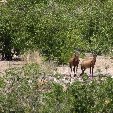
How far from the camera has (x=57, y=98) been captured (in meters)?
9.93

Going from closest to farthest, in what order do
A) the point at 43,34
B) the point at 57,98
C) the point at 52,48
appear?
the point at 57,98
the point at 52,48
the point at 43,34

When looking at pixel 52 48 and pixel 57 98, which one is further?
pixel 52 48

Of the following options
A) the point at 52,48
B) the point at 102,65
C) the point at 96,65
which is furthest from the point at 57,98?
the point at 52,48

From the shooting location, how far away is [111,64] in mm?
21750

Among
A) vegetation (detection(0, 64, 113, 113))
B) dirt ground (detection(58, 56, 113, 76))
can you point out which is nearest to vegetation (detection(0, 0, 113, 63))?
dirt ground (detection(58, 56, 113, 76))

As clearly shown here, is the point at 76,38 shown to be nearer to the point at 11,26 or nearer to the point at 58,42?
the point at 58,42

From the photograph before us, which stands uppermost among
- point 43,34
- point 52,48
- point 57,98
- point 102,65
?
point 43,34

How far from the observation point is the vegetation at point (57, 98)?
9844mm

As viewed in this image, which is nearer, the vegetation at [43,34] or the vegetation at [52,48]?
the vegetation at [52,48]

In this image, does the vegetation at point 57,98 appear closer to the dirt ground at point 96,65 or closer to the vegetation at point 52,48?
the vegetation at point 52,48

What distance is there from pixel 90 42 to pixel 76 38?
3.28 meters

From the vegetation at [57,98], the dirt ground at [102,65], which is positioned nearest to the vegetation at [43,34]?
the dirt ground at [102,65]

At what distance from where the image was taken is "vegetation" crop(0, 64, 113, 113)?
388 inches

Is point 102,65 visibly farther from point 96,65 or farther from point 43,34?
point 43,34
